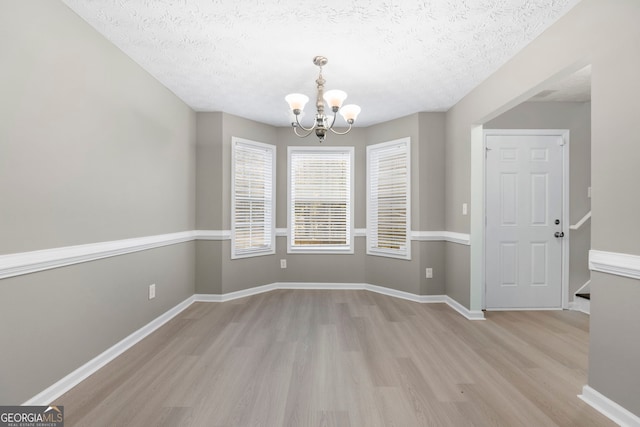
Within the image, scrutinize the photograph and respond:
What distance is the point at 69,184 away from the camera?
195 centimetres

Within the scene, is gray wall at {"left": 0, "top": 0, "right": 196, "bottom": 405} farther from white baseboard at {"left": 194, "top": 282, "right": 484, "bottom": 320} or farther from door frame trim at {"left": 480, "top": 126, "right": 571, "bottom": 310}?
door frame trim at {"left": 480, "top": 126, "right": 571, "bottom": 310}

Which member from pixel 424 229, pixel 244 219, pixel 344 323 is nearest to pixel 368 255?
pixel 424 229

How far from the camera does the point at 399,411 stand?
1.74 m

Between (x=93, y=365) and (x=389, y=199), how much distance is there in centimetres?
367

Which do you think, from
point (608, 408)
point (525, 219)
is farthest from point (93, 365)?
point (525, 219)

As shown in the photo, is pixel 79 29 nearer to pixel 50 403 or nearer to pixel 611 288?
pixel 50 403

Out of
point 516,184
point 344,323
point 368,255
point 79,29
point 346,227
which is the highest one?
point 79,29

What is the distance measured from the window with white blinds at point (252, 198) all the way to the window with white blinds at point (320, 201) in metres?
0.31

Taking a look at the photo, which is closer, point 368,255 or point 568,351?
point 568,351

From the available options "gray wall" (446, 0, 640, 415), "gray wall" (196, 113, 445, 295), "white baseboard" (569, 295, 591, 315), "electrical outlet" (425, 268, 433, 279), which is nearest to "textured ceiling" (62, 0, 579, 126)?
"gray wall" (446, 0, 640, 415)

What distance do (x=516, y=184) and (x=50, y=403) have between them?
4659 millimetres

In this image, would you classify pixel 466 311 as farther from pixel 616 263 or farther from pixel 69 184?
pixel 69 184
